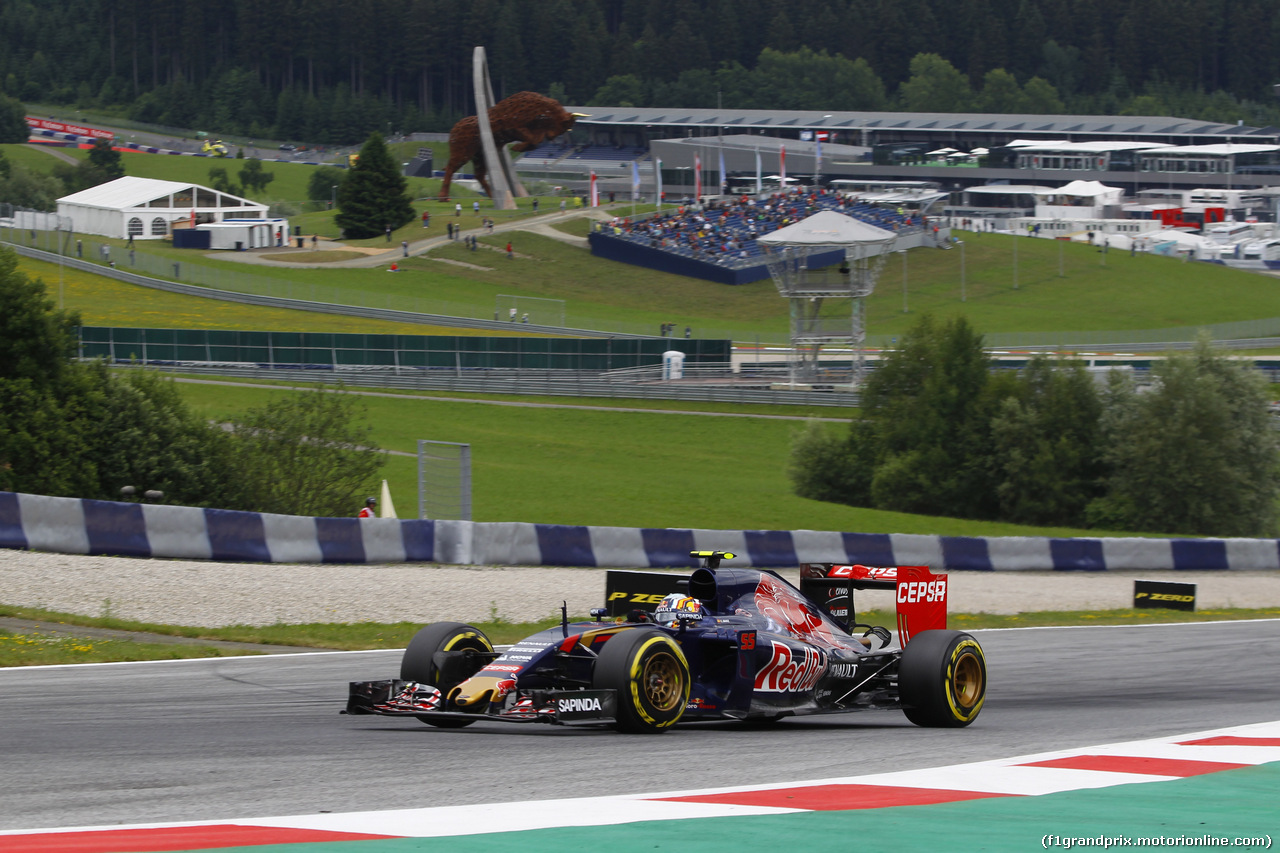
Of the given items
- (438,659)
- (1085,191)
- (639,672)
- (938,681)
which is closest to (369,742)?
(438,659)

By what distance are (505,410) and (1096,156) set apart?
134975 millimetres

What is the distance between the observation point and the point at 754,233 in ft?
380

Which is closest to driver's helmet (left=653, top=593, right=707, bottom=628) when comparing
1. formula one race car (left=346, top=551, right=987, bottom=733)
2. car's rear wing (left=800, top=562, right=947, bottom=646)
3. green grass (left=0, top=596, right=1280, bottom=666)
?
formula one race car (left=346, top=551, right=987, bottom=733)

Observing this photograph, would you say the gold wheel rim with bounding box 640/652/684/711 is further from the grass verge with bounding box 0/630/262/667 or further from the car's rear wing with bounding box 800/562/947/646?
the grass verge with bounding box 0/630/262/667

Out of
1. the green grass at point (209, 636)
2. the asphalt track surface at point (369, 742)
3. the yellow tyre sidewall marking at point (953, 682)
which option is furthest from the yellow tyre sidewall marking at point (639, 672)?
the green grass at point (209, 636)

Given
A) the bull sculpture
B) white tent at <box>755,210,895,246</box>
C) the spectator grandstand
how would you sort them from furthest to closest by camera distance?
the bull sculpture, the spectator grandstand, white tent at <box>755,210,895,246</box>

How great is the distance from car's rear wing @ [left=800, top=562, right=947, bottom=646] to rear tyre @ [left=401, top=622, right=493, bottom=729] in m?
3.62

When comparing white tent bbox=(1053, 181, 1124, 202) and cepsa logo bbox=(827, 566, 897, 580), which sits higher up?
white tent bbox=(1053, 181, 1124, 202)

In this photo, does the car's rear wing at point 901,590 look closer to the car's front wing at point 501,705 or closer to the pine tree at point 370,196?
the car's front wing at point 501,705

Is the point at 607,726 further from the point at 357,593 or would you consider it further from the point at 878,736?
the point at 357,593

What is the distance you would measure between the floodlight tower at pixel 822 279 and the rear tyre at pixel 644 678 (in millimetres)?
58596

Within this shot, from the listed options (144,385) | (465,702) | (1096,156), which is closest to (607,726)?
(465,702)

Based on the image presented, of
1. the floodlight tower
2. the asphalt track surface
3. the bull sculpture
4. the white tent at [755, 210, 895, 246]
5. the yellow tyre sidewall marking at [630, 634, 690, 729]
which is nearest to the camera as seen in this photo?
the asphalt track surface

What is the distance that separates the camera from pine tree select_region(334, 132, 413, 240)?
11806cm
